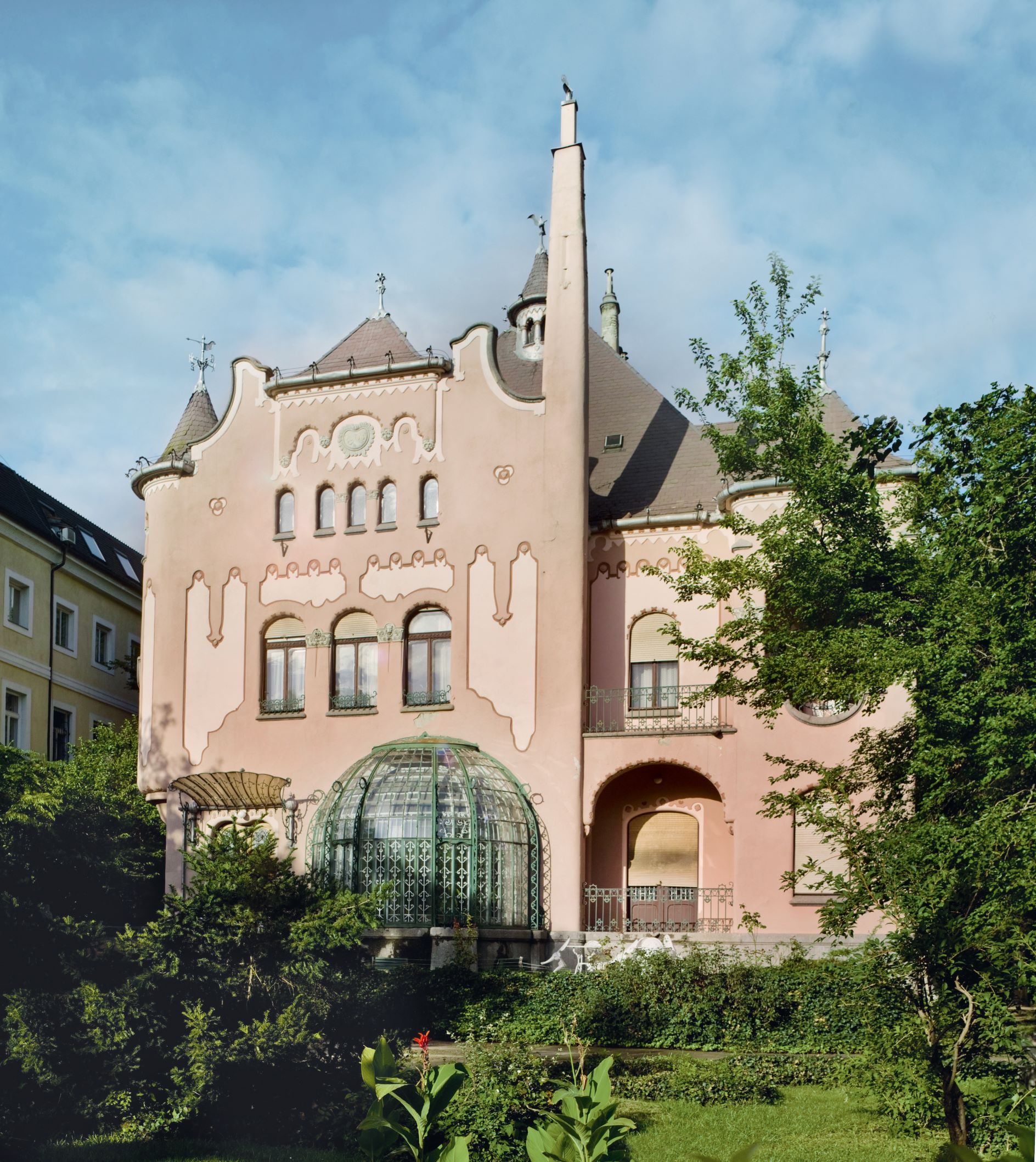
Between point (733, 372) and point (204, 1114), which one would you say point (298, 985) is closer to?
point (204, 1114)

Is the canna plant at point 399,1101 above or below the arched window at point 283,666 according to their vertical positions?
below

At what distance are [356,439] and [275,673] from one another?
501 cm

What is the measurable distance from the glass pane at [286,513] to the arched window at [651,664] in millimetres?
7331

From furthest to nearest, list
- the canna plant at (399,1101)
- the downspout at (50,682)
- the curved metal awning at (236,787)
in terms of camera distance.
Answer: the downspout at (50,682) < the curved metal awning at (236,787) < the canna plant at (399,1101)

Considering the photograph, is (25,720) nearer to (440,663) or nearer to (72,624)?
(72,624)

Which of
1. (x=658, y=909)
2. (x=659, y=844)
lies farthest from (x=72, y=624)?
(x=658, y=909)

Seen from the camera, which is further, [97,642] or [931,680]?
[97,642]

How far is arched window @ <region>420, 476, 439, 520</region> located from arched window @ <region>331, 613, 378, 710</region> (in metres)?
2.33

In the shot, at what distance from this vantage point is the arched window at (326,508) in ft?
89.5

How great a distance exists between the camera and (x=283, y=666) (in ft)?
89.2

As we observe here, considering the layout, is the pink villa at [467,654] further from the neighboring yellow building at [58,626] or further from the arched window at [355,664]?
the neighboring yellow building at [58,626]

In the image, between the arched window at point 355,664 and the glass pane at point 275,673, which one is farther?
the glass pane at point 275,673

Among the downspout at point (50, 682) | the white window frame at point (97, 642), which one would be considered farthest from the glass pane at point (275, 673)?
the white window frame at point (97, 642)

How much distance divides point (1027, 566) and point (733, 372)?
12.6m
